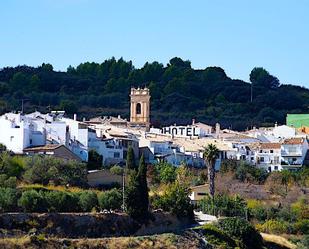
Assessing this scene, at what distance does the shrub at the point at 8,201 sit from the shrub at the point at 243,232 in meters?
11.9

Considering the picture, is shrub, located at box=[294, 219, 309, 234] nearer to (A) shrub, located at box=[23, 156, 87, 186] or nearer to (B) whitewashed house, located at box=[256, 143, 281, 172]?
(A) shrub, located at box=[23, 156, 87, 186]

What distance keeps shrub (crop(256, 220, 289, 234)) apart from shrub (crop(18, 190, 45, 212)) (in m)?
16.5

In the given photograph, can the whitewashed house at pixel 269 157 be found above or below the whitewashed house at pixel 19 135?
below

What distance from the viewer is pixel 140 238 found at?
39.6 metres

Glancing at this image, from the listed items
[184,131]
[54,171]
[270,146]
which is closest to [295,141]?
[270,146]

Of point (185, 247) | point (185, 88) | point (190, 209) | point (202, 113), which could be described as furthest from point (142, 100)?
point (185, 247)

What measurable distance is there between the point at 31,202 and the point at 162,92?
8441 centimetres

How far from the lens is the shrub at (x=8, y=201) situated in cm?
4022

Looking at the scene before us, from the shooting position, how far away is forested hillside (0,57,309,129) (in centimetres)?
11062

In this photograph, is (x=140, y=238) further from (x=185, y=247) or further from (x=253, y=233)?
(x=253, y=233)

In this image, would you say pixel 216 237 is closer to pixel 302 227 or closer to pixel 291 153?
pixel 302 227

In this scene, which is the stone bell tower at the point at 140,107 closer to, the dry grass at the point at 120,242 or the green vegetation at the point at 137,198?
the green vegetation at the point at 137,198

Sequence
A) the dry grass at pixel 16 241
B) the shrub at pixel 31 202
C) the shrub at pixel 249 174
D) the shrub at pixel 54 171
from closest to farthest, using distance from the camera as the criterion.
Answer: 1. the dry grass at pixel 16 241
2. the shrub at pixel 31 202
3. the shrub at pixel 54 171
4. the shrub at pixel 249 174

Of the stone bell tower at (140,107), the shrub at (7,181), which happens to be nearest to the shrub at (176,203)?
the shrub at (7,181)
